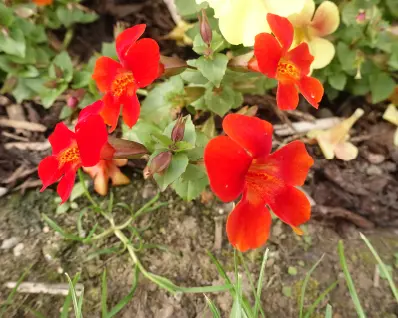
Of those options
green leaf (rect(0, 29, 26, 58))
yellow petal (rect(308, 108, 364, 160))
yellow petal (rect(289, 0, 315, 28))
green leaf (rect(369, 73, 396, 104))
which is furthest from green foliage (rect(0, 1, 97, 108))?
green leaf (rect(369, 73, 396, 104))

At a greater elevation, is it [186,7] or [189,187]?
[186,7]

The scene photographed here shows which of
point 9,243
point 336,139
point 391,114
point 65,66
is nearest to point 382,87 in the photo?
point 391,114

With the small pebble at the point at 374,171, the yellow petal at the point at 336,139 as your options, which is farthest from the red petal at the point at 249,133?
the small pebble at the point at 374,171

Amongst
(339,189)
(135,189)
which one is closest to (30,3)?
(135,189)

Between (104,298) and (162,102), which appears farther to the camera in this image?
(162,102)

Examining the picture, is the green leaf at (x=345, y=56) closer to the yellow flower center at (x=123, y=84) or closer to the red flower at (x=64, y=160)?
the yellow flower center at (x=123, y=84)

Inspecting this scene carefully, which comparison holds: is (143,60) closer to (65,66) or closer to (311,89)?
(311,89)
